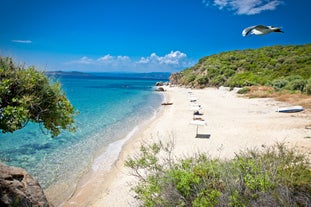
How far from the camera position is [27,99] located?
15.0 feet

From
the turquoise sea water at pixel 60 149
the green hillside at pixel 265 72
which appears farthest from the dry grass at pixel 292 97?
the turquoise sea water at pixel 60 149

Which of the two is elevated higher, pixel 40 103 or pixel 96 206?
pixel 40 103

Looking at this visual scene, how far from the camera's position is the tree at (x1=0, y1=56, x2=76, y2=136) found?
14.4 feet

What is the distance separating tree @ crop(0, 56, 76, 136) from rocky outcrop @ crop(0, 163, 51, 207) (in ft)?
3.15

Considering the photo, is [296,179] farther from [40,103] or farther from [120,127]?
[120,127]

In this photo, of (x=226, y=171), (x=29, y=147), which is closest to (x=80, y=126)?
(x=29, y=147)

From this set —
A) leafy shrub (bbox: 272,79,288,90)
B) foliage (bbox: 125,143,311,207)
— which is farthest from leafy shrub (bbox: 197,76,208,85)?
foliage (bbox: 125,143,311,207)

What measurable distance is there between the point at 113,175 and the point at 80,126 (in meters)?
9.74

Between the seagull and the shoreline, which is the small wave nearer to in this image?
the shoreline

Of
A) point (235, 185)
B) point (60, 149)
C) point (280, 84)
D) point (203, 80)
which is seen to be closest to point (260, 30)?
point (235, 185)

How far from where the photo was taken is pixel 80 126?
1775 cm

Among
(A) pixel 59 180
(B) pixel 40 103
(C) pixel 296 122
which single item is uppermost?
(B) pixel 40 103

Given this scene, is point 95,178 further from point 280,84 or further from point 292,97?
point 280,84

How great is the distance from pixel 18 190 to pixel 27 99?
6.33 ft
